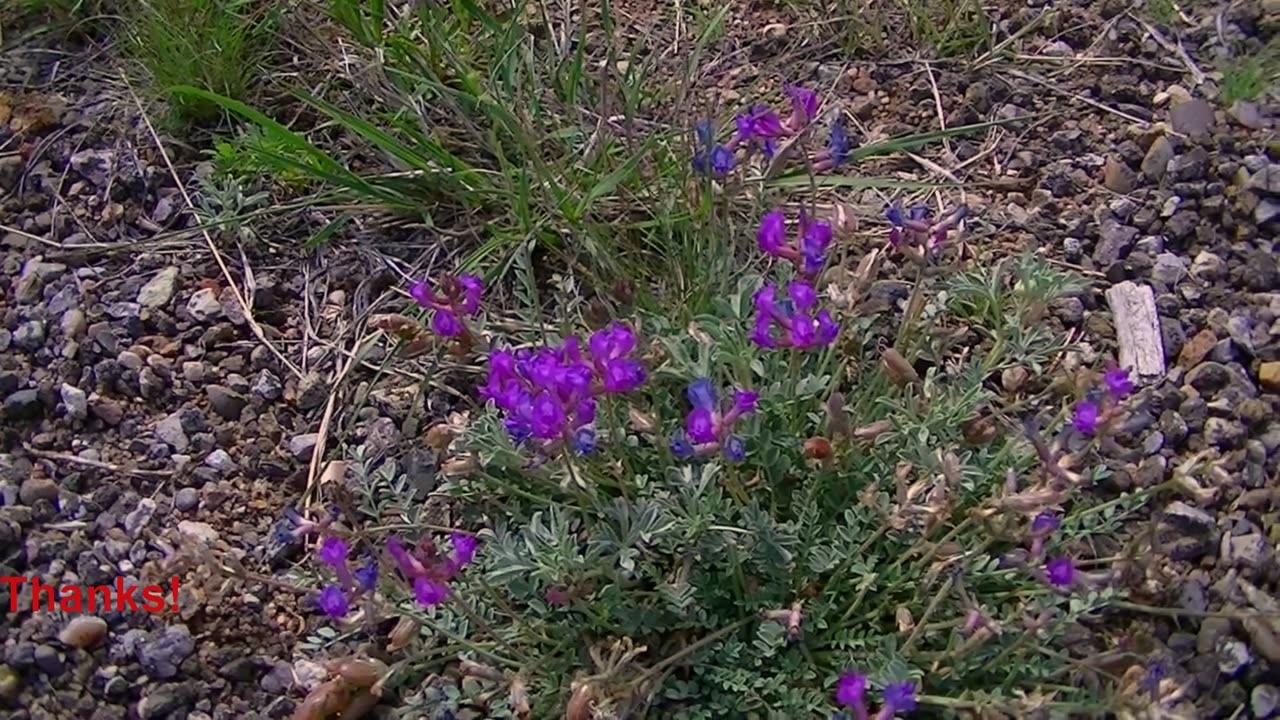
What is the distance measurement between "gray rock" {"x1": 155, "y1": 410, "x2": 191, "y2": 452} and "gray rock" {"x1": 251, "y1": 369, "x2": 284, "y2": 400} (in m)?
0.14

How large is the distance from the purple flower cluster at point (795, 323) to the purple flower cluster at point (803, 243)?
0.17ft

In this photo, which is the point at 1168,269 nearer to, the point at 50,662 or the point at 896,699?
the point at 896,699

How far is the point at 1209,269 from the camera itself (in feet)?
8.16

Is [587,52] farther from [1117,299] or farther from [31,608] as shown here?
[31,608]

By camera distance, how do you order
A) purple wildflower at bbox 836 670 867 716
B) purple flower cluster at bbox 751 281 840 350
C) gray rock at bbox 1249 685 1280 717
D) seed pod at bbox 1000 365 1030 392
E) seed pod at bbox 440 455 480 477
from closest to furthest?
purple wildflower at bbox 836 670 867 716 → purple flower cluster at bbox 751 281 840 350 → gray rock at bbox 1249 685 1280 717 → seed pod at bbox 440 455 480 477 → seed pod at bbox 1000 365 1030 392

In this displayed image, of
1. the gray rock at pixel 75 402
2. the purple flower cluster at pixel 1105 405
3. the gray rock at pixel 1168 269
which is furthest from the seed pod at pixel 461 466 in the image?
the gray rock at pixel 1168 269

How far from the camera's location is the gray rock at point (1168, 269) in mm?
2486

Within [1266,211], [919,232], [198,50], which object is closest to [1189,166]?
[1266,211]

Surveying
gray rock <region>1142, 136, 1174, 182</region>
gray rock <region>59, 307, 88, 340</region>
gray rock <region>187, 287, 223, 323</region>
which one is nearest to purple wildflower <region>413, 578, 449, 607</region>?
gray rock <region>187, 287, 223, 323</region>

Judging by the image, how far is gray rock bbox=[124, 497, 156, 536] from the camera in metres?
2.27

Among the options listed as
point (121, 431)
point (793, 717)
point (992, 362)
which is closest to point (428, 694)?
point (793, 717)

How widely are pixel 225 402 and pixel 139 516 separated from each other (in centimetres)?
26

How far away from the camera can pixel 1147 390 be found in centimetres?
228

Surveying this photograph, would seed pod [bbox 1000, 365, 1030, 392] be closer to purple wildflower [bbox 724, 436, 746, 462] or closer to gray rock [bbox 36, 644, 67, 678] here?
purple wildflower [bbox 724, 436, 746, 462]
